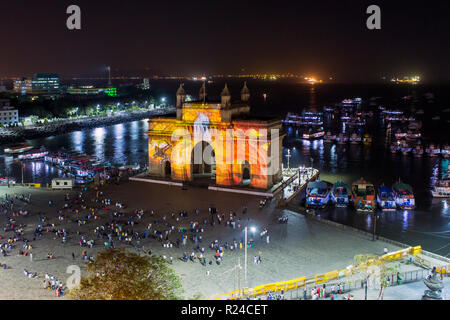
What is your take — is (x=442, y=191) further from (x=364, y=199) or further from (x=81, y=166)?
(x=81, y=166)

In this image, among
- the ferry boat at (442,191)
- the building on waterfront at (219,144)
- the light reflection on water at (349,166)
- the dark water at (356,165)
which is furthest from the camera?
the ferry boat at (442,191)

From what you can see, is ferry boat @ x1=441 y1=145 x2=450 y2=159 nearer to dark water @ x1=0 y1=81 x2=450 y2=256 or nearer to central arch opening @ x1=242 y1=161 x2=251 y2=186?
dark water @ x1=0 y1=81 x2=450 y2=256

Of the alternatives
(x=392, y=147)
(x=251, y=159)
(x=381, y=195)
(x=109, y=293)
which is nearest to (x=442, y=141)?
(x=392, y=147)

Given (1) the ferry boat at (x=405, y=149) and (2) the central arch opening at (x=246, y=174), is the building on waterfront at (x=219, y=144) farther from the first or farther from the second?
(1) the ferry boat at (x=405, y=149)

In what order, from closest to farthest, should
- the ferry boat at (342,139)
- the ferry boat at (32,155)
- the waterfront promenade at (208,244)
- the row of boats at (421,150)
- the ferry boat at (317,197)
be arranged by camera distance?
the waterfront promenade at (208,244) → the ferry boat at (317,197) → the ferry boat at (32,155) → the row of boats at (421,150) → the ferry boat at (342,139)

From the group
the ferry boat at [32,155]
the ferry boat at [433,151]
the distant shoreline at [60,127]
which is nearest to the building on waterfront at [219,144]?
the ferry boat at [32,155]

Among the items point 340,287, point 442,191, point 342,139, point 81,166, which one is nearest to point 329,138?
point 342,139
